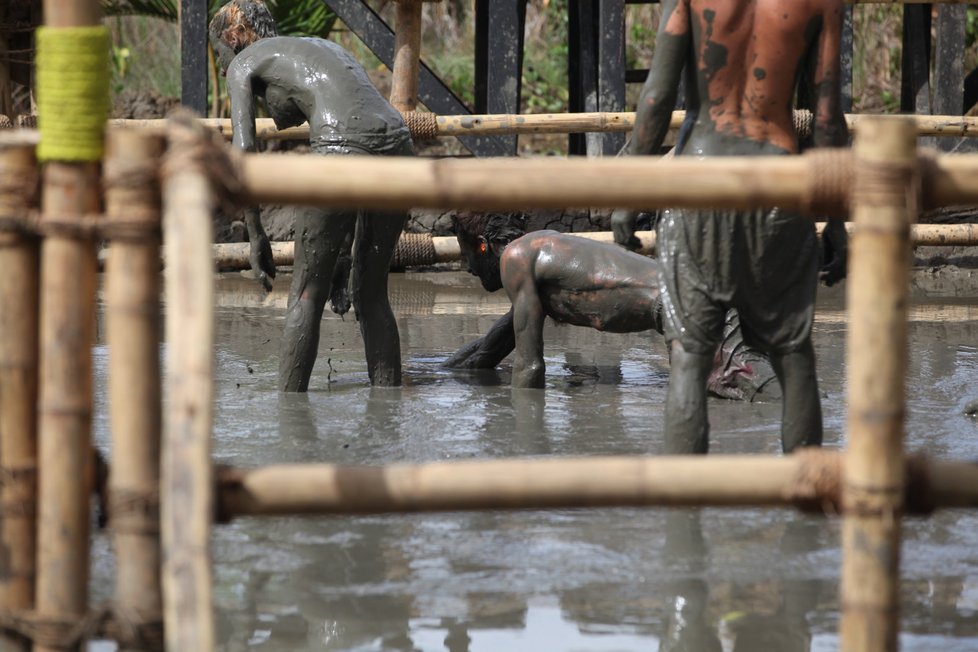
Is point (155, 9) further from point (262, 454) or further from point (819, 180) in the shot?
point (819, 180)

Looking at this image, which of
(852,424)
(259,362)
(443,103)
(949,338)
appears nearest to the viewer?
(852,424)

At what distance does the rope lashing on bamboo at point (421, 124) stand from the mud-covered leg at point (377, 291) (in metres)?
2.00

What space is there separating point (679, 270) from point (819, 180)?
1.41 metres

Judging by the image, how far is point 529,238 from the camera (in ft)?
19.7

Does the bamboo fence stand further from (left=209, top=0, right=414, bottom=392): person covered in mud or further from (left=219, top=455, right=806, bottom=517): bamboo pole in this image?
(left=209, top=0, right=414, bottom=392): person covered in mud

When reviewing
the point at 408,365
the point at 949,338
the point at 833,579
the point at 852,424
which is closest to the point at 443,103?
the point at 408,365

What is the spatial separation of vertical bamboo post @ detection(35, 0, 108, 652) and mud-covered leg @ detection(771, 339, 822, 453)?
2133mm

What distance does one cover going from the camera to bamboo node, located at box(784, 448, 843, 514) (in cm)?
257

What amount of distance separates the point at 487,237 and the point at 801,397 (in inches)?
109

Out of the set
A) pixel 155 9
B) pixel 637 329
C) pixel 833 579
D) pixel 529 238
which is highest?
pixel 155 9

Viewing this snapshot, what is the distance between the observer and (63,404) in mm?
2578

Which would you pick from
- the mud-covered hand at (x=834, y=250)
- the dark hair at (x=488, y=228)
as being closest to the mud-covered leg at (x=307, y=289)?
the dark hair at (x=488, y=228)

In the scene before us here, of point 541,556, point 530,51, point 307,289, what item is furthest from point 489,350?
point 530,51

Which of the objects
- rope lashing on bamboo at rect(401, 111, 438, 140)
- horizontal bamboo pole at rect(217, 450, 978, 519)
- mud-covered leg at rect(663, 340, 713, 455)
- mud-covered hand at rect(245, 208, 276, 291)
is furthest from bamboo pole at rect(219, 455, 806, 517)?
rope lashing on bamboo at rect(401, 111, 438, 140)
